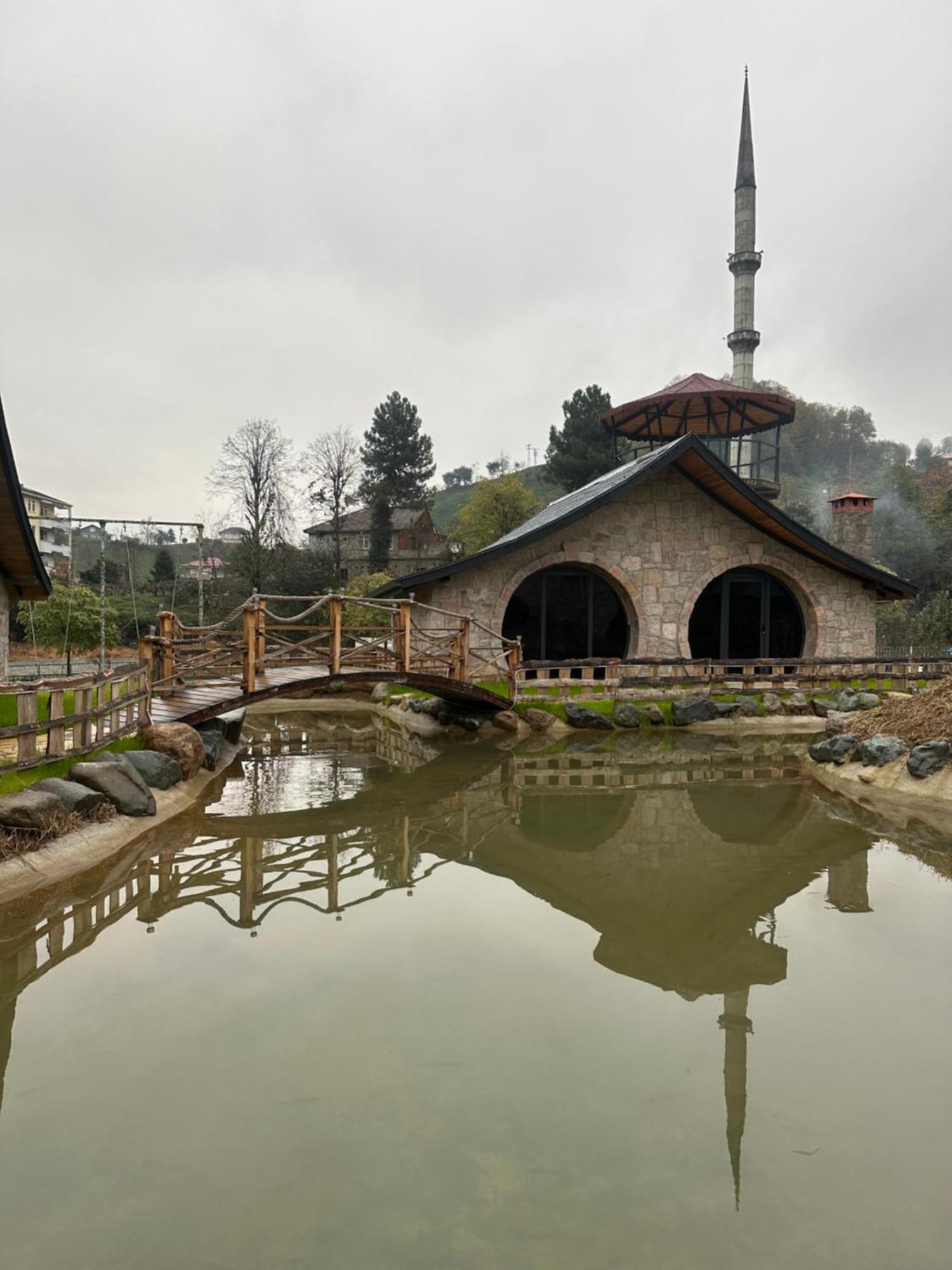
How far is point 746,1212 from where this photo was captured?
2684mm

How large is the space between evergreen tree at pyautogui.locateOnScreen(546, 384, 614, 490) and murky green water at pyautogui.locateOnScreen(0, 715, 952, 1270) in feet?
112

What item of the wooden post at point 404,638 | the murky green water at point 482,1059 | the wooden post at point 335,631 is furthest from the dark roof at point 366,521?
the murky green water at point 482,1059

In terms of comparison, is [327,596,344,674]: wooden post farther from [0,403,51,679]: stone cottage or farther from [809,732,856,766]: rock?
[809,732,856,766]: rock

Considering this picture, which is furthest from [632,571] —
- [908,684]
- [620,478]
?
[908,684]

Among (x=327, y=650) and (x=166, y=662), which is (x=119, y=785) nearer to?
(x=166, y=662)

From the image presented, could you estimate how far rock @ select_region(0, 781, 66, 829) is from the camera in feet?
19.2

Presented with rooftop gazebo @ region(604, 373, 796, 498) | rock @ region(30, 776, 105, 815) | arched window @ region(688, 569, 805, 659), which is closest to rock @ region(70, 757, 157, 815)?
rock @ region(30, 776, 105, 815)

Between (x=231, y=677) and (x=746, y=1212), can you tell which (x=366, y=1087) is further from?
(x=231, y=677)

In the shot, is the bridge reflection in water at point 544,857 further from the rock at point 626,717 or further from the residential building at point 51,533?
the residential building at point 51,533

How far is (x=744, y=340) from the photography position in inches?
1738

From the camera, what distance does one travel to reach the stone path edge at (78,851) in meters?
5.67

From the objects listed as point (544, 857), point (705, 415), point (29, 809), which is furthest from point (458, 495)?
point (29, 809)

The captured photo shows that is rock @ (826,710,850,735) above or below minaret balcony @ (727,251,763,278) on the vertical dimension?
below

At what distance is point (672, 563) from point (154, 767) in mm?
12697
